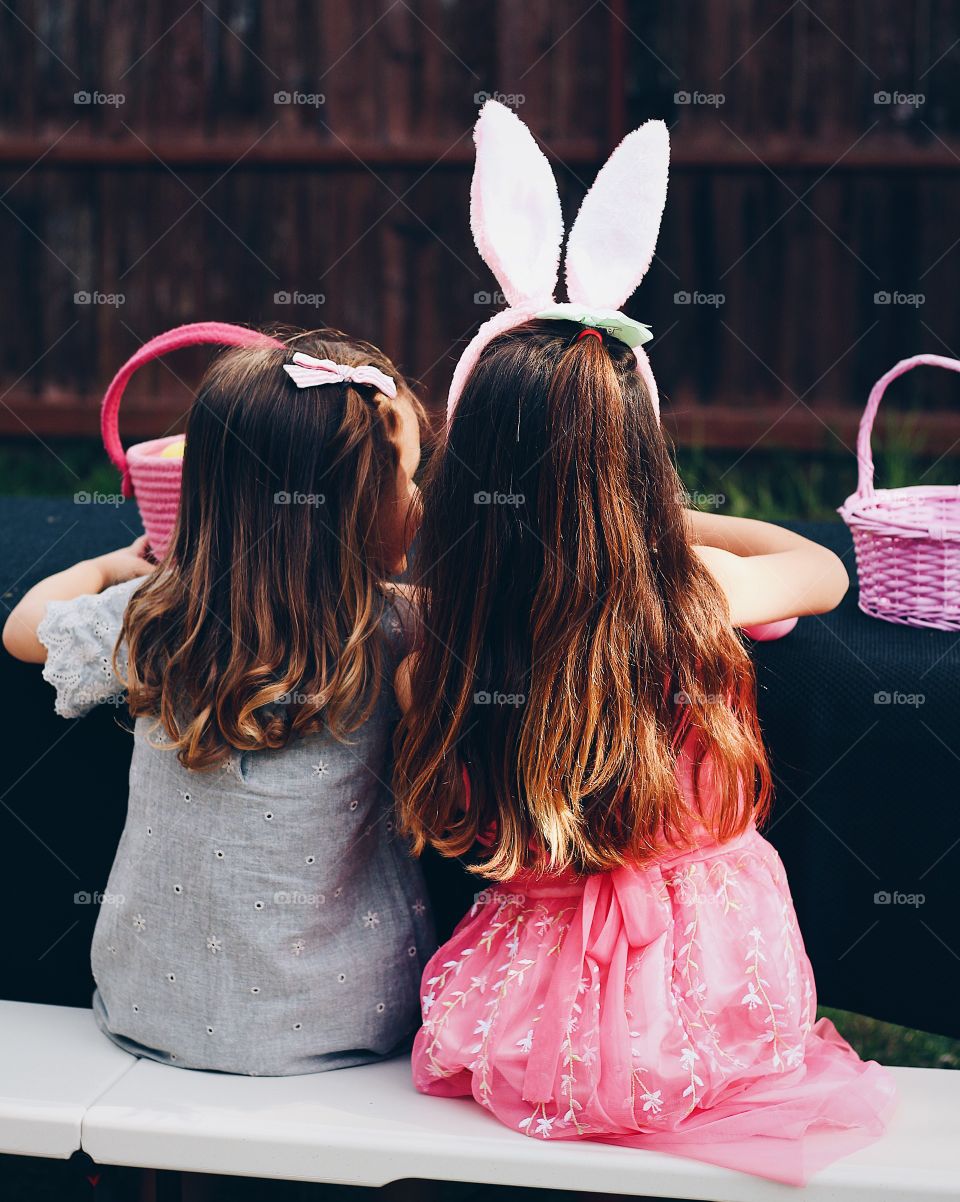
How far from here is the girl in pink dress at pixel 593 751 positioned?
1379 millimetres

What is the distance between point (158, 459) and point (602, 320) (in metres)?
0.64

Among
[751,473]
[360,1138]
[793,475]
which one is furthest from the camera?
[751,473]

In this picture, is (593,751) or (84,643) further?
(84,643)

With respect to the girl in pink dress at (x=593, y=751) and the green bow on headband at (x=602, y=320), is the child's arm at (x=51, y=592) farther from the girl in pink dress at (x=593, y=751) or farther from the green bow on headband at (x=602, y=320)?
the green bow on headband at (x=602, y=320)

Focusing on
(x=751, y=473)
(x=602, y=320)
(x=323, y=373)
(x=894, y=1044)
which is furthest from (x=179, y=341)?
(x=751, y=473)

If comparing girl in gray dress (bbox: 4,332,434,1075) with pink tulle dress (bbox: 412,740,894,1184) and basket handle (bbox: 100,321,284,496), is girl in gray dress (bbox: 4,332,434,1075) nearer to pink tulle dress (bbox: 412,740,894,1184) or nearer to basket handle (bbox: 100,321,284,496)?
basket handle (bbox: 100,321,284,496)

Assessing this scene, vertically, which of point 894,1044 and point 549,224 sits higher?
point 549,224

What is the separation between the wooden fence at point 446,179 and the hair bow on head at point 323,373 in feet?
10.2

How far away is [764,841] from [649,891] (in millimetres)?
201

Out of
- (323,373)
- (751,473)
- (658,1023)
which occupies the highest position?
(323,373)

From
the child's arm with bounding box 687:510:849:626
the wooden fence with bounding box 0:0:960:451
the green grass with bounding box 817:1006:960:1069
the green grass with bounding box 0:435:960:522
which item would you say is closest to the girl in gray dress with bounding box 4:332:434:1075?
the child's arm with bounding box 687:510:849:626

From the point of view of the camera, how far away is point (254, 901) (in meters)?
1.55

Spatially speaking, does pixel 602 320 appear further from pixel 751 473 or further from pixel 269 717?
pixel 751 473

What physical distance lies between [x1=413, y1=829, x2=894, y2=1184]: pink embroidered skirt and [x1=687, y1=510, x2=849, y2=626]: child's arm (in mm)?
299
